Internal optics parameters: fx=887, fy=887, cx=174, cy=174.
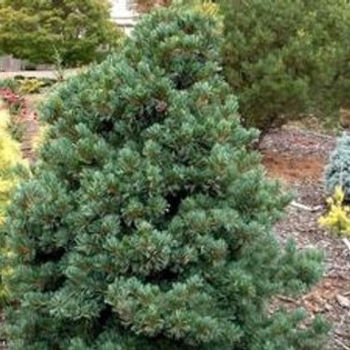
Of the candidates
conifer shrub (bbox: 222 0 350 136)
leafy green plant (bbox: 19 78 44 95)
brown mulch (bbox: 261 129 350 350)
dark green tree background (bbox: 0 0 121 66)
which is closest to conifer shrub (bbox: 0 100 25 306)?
brown mulch (bbox: 261 129 350 350)

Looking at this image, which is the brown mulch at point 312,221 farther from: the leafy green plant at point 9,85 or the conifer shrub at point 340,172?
the leafy green plant at point 9,85

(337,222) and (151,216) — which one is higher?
(151,216)

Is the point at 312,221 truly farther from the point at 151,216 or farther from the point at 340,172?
the point at 151,216

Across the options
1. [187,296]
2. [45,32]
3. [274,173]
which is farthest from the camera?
[45,32]

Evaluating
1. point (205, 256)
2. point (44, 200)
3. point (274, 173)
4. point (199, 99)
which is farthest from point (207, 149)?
point (274, 173)

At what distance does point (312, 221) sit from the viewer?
20.5 ft

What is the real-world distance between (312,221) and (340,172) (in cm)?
55

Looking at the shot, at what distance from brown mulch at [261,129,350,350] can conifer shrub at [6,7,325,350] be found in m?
0.63

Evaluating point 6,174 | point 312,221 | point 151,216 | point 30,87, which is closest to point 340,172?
point 312,221

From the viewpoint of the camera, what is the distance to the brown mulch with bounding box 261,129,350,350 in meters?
4.78

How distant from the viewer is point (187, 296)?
2990 mm

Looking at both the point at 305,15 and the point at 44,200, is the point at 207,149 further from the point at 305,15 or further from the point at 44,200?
the point at 305,15

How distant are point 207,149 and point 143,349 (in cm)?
75

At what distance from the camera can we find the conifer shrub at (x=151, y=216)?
3.03 metres
